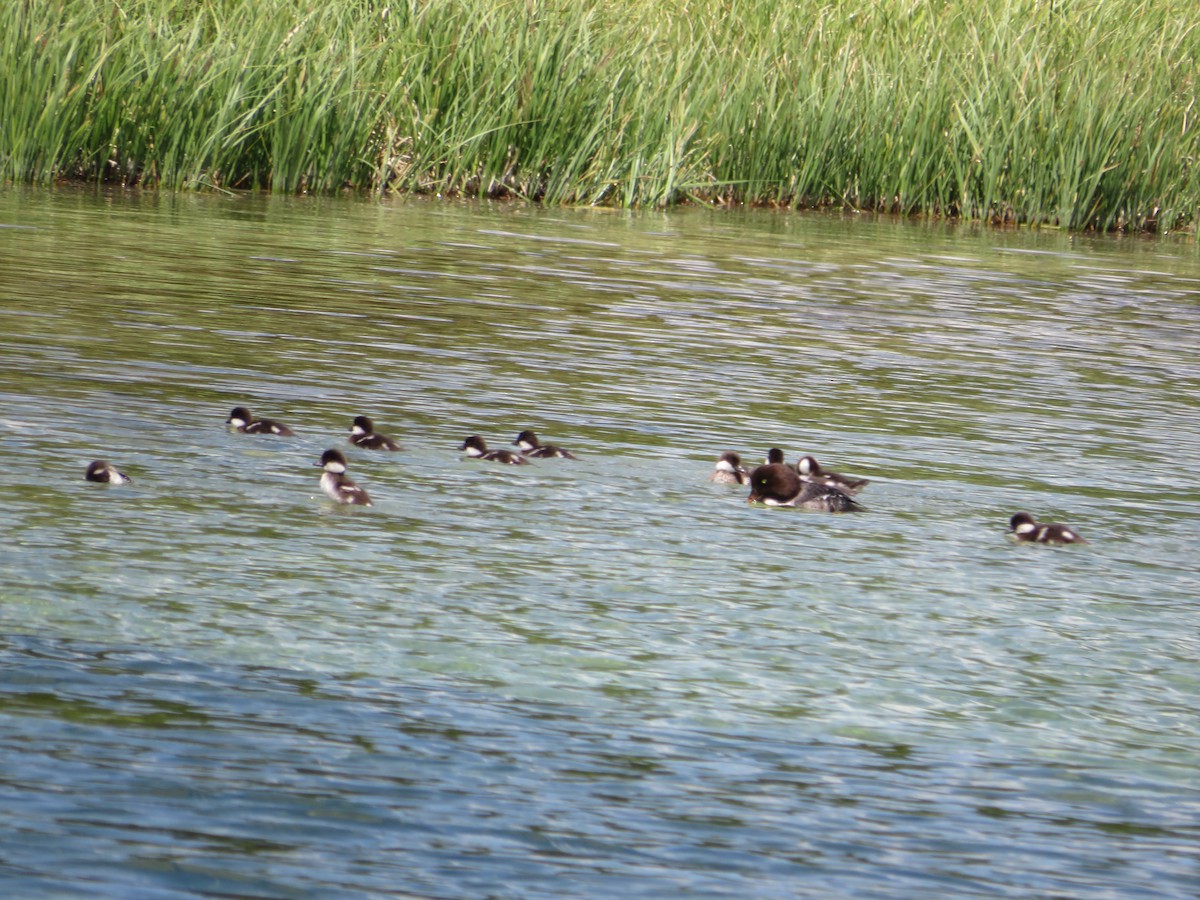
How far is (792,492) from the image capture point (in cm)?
768

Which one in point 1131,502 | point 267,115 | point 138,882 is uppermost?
point 267,115

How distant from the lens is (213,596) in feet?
19.1

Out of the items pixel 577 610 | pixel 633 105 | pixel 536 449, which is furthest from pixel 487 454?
pixel 633 105

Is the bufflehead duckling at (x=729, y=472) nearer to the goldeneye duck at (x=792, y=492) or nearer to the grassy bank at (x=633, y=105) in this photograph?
the goldeneye duck at (x=792, y=492)

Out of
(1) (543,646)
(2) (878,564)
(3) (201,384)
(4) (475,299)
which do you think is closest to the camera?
(1) (543,646)

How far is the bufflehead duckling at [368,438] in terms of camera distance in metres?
8.15

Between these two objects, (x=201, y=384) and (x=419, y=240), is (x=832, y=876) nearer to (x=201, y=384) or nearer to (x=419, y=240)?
(x=201, y=384)

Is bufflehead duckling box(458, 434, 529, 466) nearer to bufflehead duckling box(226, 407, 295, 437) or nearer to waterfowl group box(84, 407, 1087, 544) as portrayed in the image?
waterfowl group box(84, 407, 1087, 544)

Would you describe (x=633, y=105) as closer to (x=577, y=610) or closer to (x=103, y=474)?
(x=103, y=474)

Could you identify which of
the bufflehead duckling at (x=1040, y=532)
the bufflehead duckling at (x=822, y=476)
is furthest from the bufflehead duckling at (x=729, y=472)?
the bufflehead duckling at (x=1040, y=532)

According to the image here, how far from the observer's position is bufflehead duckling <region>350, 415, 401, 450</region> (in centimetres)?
815

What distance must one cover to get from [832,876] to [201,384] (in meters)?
5.96

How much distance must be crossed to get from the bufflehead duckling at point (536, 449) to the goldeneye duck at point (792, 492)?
876 millimetres

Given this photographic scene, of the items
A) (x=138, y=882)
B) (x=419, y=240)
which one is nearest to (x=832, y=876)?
(x=138, y=882)
